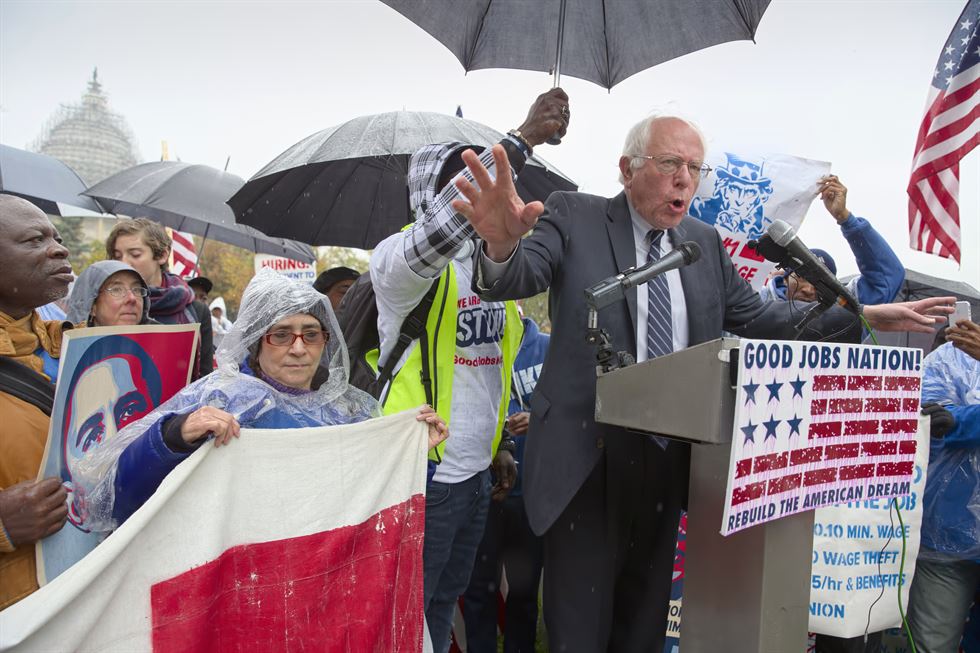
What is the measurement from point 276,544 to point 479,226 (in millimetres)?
1123

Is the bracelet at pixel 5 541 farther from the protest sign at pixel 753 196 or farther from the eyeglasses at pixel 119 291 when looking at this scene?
the protest sign at pixel 753 196

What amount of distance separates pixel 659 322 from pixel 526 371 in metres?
2.02

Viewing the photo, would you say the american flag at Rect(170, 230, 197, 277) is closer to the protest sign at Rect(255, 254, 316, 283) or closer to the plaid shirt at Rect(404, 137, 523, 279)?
the protest sign at Rect(255, 254, 316, 283)

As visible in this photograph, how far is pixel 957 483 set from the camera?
369 cm

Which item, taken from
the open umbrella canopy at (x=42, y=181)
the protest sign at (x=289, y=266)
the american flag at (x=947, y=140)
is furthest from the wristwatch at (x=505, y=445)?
the protest sign at (x=289, y=266)

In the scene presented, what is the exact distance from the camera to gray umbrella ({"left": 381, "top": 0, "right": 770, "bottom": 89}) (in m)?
3.07

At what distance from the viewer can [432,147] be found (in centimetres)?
293

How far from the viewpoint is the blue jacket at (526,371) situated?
4316 mm

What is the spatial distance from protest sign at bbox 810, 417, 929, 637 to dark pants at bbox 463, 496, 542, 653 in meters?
1.42

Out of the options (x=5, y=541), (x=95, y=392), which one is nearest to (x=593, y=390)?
(x=95, y=392)

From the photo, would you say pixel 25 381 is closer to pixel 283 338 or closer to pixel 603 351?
pixel 283 338

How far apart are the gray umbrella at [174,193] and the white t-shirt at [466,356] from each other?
4.27m

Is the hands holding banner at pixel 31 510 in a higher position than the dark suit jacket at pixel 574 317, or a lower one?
lower

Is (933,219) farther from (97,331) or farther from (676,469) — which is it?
(97,331)
